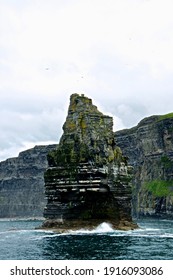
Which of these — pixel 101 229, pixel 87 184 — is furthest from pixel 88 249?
pixel 87 184

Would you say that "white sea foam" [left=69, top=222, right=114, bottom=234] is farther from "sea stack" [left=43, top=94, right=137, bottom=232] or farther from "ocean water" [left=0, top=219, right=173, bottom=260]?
"ocean water" [left=0, top=219, right=173, bottom=260]

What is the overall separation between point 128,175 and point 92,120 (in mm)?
12046

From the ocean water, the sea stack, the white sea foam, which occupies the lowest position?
the ocean water

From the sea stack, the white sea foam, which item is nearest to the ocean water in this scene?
the white sea foam

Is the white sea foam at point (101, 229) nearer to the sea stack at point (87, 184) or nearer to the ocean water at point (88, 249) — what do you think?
the sea stack at point (87, 184)

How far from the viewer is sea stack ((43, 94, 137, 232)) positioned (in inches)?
3440

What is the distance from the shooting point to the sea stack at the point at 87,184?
87.4 meters

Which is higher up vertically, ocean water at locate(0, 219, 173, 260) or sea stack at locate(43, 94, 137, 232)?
sea stack at locate(43, 94, 137, 232)

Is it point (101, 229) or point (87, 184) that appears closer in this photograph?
point (101, 229)

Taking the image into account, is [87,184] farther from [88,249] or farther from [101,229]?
[88,249]

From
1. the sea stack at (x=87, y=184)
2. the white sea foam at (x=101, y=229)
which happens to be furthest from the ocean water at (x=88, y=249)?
the sea stack at (x=87, y=184)

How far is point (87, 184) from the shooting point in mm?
86562
